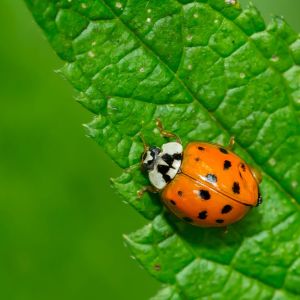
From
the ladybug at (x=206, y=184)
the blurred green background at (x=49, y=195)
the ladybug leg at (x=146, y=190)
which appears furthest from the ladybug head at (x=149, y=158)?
the blurred green background at (x=49, y=195)

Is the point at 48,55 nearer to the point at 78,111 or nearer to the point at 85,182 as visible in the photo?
the point at 78,111

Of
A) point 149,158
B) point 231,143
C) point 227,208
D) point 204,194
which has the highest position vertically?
point 149,158

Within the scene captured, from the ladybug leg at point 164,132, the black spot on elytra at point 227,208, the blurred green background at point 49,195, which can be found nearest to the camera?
the ladybug leg at point 164,132

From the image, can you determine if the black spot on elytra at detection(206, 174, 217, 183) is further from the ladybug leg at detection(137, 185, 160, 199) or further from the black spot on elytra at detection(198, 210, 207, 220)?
the ladybug leg at detection(137, 185, 160, 199)

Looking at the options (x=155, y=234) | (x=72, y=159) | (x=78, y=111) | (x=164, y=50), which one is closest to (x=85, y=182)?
(x=72, y=159)

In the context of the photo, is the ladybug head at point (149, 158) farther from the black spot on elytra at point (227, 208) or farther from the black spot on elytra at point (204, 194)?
the black spot on elytra at point (227, 208)

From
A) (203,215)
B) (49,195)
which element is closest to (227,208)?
(203,215)

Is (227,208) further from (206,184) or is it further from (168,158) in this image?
(168,158)
